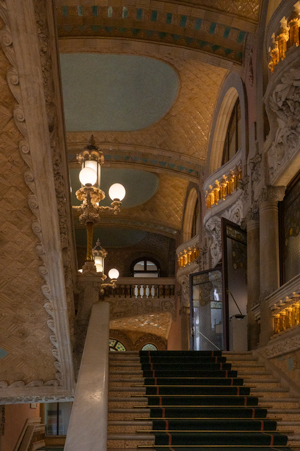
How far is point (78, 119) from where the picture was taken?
14.5m

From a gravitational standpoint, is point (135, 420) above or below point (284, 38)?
below

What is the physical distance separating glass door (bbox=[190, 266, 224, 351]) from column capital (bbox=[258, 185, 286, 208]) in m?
2.46

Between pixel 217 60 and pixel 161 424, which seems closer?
pixel 161 424

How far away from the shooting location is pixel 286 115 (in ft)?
24.6

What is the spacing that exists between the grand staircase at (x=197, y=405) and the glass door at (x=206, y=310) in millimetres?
3067

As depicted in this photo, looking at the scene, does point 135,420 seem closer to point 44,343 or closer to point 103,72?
point 44,343

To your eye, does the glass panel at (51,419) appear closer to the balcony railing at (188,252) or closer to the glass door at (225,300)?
the balcony railing at (188,252)

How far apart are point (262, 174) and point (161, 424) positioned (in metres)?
4.91

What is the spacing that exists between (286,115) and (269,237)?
89.3 inches

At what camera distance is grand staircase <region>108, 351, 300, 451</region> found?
5.23m

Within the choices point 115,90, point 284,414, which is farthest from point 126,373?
point 115,90

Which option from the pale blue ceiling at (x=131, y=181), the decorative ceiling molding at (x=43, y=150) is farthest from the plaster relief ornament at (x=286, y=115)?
the pale blue ceiling at (x=131, y=181)

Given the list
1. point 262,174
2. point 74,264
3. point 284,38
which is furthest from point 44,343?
point 284,38

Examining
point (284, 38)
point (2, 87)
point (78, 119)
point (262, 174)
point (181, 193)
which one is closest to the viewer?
point (2, 87)
